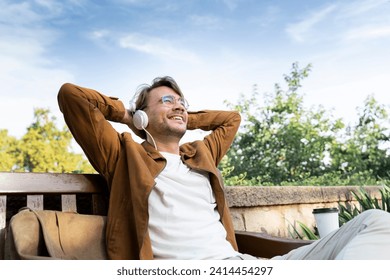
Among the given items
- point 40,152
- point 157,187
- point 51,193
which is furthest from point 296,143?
point 51,193

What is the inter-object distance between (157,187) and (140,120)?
1.47 feet

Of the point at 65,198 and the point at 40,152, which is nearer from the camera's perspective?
the point at 65,198

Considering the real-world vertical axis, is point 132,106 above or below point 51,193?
above

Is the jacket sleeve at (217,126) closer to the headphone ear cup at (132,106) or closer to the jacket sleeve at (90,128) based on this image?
the headphone ear cup at (132,106)

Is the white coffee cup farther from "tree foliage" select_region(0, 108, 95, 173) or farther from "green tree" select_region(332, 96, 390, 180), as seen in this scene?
"tree foliage" select_region(0, 108, 95, 173)

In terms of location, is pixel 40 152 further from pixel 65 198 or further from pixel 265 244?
pixel 265 244

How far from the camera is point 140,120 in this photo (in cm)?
240

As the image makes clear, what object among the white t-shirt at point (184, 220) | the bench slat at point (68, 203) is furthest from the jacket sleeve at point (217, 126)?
the bench slat at point (68, 203)

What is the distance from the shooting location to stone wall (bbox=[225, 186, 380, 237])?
3104 millimetres

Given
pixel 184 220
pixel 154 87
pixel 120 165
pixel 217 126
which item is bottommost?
pixel 184 220

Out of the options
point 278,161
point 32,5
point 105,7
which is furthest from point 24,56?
point 278,161

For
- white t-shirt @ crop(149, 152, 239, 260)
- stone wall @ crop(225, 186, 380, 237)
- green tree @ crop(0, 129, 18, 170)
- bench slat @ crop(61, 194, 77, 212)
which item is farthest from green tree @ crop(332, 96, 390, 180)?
bench slat @ crop(61, 194, 77, 212)

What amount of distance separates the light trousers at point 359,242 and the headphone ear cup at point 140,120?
1043 millimetres

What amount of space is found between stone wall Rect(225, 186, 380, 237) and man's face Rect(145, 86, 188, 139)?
74cm
